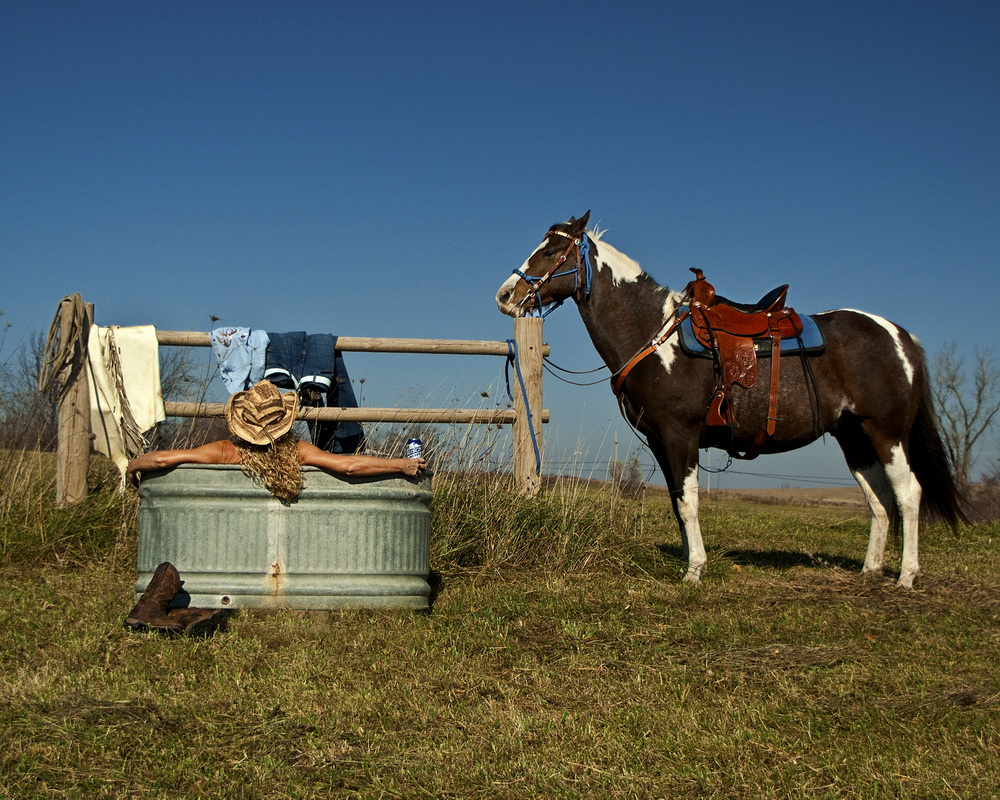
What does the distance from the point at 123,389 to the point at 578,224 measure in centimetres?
368

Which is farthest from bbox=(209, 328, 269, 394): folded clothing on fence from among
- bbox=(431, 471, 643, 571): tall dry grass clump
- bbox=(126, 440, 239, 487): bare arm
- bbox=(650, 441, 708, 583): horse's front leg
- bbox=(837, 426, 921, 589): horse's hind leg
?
bbox=(837, 426, 921, 589): horse's hind leg

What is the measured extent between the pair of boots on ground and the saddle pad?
3677mm

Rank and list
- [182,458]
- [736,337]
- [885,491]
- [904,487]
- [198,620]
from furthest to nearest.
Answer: [885,491], [904,487], [736,337], [182,458], [198,620]

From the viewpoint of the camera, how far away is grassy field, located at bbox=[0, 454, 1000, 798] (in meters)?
2.94

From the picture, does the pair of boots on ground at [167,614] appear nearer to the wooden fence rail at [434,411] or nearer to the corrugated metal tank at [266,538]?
the corrugated metal tank at [266,538]

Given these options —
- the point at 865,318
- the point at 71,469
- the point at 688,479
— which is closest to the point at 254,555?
the point at 71,469

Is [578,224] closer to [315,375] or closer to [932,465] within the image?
[315,375]

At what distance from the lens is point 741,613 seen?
5512 mm

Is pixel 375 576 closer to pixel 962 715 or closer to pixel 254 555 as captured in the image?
pixel 254 555

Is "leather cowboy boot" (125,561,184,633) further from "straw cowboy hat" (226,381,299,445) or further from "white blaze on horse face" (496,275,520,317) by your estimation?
"white blaze on horse face" (496,275,520,317)

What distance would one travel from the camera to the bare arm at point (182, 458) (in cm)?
505

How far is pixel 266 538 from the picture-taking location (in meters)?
5.04

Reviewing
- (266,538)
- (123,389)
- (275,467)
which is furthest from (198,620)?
(123,389)

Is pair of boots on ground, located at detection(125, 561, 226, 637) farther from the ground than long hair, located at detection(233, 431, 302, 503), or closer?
closer
